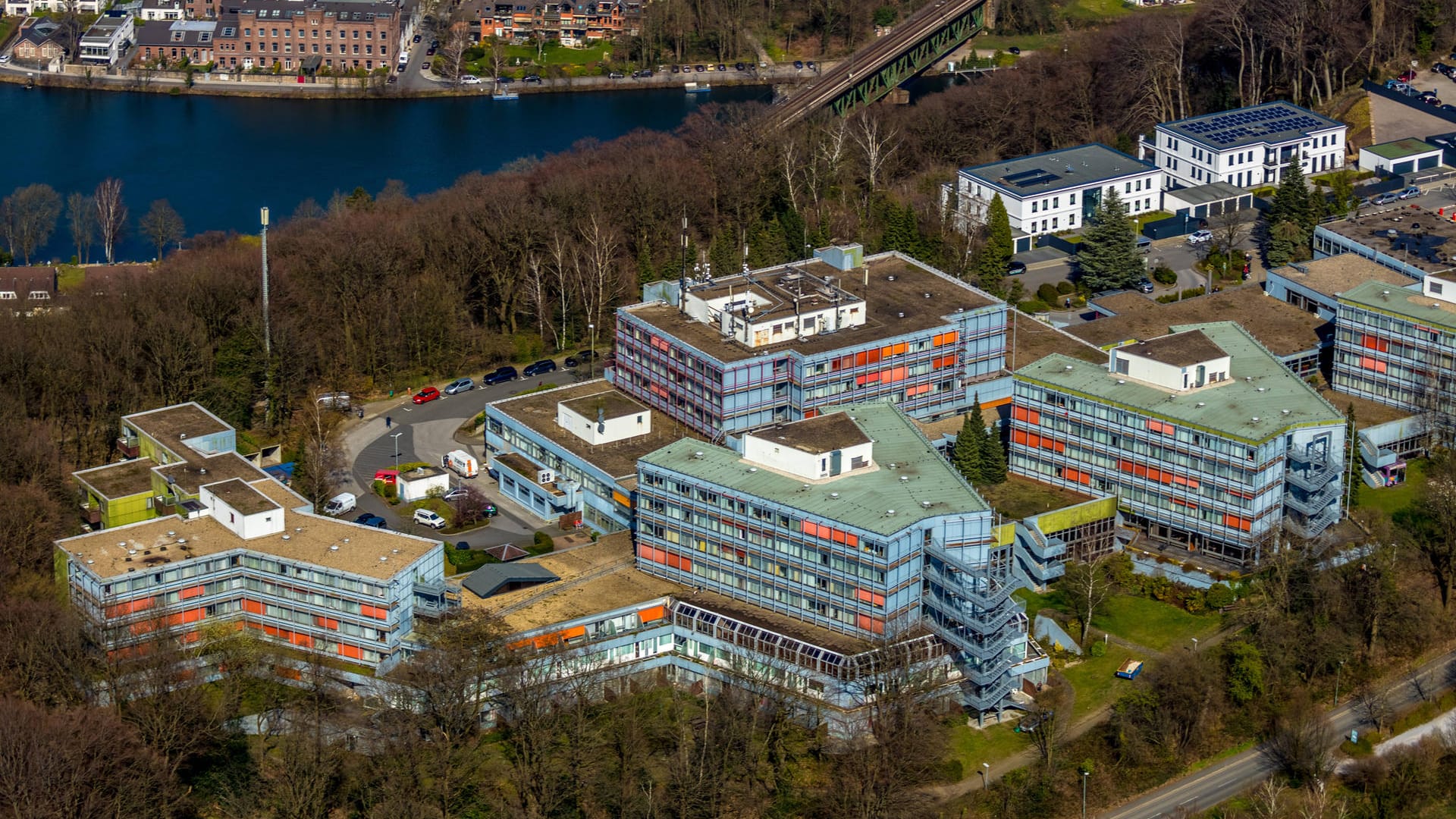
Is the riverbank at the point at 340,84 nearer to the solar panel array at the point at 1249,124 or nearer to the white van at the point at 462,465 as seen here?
the solar panel array at the point at 1249,124

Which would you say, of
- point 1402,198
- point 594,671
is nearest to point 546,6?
point 1402,198

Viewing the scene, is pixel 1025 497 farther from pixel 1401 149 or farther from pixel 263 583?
pixel 1401 149

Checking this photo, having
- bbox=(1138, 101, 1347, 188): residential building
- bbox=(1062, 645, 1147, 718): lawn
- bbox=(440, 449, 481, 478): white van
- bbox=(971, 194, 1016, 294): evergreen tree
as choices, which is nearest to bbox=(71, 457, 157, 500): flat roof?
bbox=(440, 449, 481, 478): white van

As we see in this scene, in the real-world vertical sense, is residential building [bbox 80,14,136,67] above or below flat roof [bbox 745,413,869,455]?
above

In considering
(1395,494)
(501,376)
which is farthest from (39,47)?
(1395,494)

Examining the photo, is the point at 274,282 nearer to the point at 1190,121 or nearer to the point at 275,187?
the point at 275,187

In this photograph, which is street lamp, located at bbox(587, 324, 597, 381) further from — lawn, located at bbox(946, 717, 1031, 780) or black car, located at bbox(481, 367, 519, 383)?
lawn, located at bbox(946, 717, 1031, 780)
